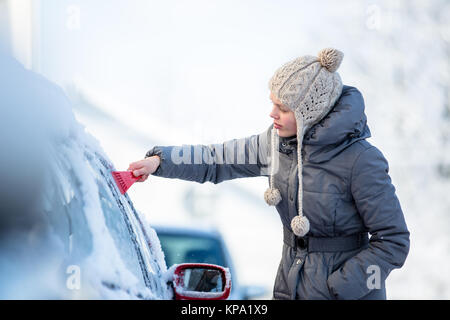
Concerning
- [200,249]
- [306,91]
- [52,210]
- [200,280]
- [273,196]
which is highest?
[306,91]

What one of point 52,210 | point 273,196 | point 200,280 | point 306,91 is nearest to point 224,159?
point 273,196

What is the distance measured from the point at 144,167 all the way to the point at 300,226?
0.47 meters

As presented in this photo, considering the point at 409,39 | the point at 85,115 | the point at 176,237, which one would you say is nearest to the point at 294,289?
the point at 176,237

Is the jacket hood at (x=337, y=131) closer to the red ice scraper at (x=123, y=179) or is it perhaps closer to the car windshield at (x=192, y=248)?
the red ice scraper at (x=123, y=179)

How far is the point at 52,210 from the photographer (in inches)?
38.9

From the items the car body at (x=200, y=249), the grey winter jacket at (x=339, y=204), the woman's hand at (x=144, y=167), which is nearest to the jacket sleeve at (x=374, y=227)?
the grey winter jacket at (x=339, y=204)

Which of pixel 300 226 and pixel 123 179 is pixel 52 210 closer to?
pixel 123 179

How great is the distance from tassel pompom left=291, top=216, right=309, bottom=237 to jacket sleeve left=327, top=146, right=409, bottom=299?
15 cm

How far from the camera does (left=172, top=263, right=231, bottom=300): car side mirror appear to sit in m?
1.30

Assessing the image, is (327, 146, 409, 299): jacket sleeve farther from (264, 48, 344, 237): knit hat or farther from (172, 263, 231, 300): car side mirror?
(172, 263, 231, 300): car side mirror

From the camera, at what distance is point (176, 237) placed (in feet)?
9.98

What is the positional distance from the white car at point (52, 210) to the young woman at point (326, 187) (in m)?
0.41
